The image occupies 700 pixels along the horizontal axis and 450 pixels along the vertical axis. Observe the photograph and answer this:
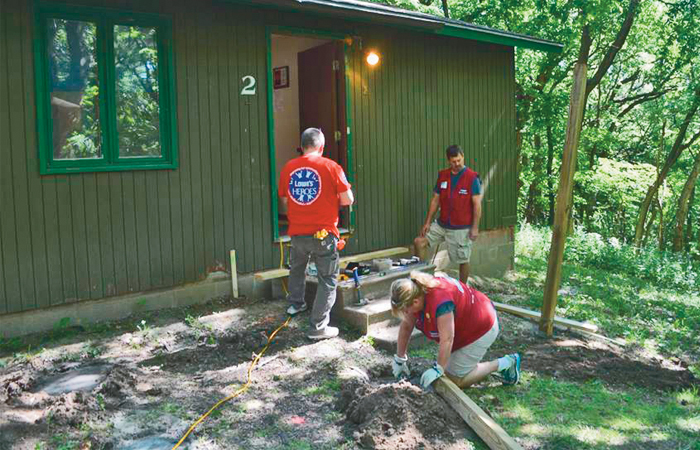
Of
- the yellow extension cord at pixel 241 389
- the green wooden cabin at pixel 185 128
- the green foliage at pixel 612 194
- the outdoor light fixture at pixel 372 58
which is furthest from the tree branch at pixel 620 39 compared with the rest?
the yellow extension cord at pixel 241 389

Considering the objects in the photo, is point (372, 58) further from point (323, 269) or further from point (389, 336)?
point (389, 336)

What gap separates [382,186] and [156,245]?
338 centimetres

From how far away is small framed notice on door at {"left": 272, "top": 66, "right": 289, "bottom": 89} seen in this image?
10.2m

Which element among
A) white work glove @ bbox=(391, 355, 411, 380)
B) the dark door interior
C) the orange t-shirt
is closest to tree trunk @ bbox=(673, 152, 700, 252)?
the dark door interior

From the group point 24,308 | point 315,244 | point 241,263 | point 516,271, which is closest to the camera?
point 24,308

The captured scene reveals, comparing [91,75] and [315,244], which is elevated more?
[91,75]

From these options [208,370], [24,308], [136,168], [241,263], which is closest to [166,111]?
[136,168]

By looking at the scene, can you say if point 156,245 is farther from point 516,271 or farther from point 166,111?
point 516,271

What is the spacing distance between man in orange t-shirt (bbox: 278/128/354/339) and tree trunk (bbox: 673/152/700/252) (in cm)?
1533

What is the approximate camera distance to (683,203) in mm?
19422

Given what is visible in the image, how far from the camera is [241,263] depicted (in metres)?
7.64

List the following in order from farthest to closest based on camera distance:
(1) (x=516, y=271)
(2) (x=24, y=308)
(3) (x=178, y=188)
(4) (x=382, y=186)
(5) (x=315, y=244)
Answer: (1) (x=516, y=271) < (4) (x=382, y=186) < (3) (x=178, y=188) < (5) (x=315, y=244) < (2) (x=24, y=308)

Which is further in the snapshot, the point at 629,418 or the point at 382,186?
the point at 382,186

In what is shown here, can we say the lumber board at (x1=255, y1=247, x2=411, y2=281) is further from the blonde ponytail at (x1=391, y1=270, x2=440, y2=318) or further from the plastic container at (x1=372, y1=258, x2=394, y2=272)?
the blonde ponytail at (x1=391, y1=270, x2=440, y2=318)
